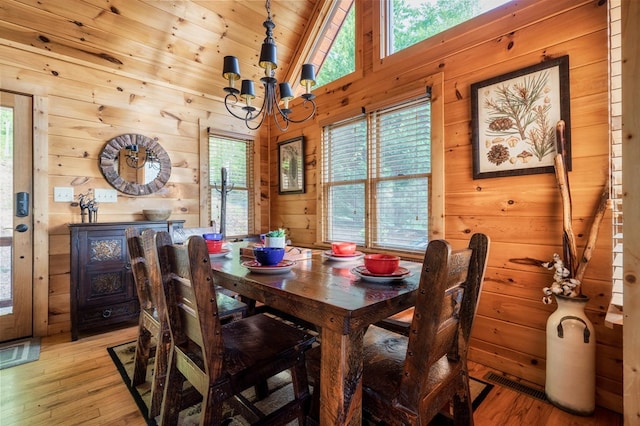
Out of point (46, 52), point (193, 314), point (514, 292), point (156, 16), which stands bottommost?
point (514, 292)

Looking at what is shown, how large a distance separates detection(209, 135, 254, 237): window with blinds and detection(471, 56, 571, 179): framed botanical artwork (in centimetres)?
279

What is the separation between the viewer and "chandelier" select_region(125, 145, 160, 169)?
3.14 metres

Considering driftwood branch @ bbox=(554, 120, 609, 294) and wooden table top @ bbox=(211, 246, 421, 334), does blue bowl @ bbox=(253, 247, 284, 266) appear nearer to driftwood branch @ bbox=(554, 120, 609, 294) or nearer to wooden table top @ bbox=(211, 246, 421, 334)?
wooden table top @ bbox=(211, 246, 421, 334)

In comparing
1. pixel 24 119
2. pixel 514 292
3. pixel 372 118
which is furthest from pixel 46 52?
pixel 514 292

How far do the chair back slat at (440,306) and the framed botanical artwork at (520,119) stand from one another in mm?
1185

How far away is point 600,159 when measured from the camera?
1.75 meters

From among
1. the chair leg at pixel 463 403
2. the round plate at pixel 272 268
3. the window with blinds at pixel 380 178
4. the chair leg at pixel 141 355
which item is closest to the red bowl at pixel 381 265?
the round plate at pixel 272 268

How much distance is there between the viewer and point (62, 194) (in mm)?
2809

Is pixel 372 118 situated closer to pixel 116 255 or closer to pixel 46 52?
pixel 116 255

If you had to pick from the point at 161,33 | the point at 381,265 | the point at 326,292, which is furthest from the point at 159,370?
the point at 161,33

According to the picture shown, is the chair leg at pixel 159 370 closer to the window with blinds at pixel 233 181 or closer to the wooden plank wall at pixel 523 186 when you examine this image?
the wooden plank wall at pixel 523 186

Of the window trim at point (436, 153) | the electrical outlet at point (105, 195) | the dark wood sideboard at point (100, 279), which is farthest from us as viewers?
the electrical outlet at point (105, 195)

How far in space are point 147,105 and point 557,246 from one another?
3.80 metres

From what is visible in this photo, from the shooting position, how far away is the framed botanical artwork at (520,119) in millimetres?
1886
